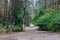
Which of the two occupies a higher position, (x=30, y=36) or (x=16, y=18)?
(x=16, y=18)

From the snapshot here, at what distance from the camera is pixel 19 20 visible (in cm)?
1889

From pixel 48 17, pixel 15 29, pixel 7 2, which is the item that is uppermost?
pixel 7 2

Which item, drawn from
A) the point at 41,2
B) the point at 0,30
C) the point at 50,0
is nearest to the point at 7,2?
the point at 0,30

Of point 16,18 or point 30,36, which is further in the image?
point 16,18

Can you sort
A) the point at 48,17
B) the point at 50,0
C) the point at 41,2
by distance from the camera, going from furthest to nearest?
the point at 41,2, the point at 50,0, the point at 48,17

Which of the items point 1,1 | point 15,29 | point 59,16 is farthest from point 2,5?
point 59,16

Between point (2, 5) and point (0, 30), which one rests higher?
point (2, 5)

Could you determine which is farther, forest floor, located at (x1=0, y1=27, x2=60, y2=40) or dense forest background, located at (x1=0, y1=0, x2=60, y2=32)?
dense forest background, located at (x1=0, y1=0, x2=60, y2=32)

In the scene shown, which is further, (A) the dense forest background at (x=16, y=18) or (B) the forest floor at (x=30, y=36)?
(A) the dense forest background at (x=16, y=18)

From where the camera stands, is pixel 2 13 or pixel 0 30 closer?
pixel 0 30

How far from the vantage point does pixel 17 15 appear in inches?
739

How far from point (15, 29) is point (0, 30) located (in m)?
2.72

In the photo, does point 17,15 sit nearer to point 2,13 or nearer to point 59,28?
point 2,13

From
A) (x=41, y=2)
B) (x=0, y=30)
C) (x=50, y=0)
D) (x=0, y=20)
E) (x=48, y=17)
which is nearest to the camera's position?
(x=0, y=30)
